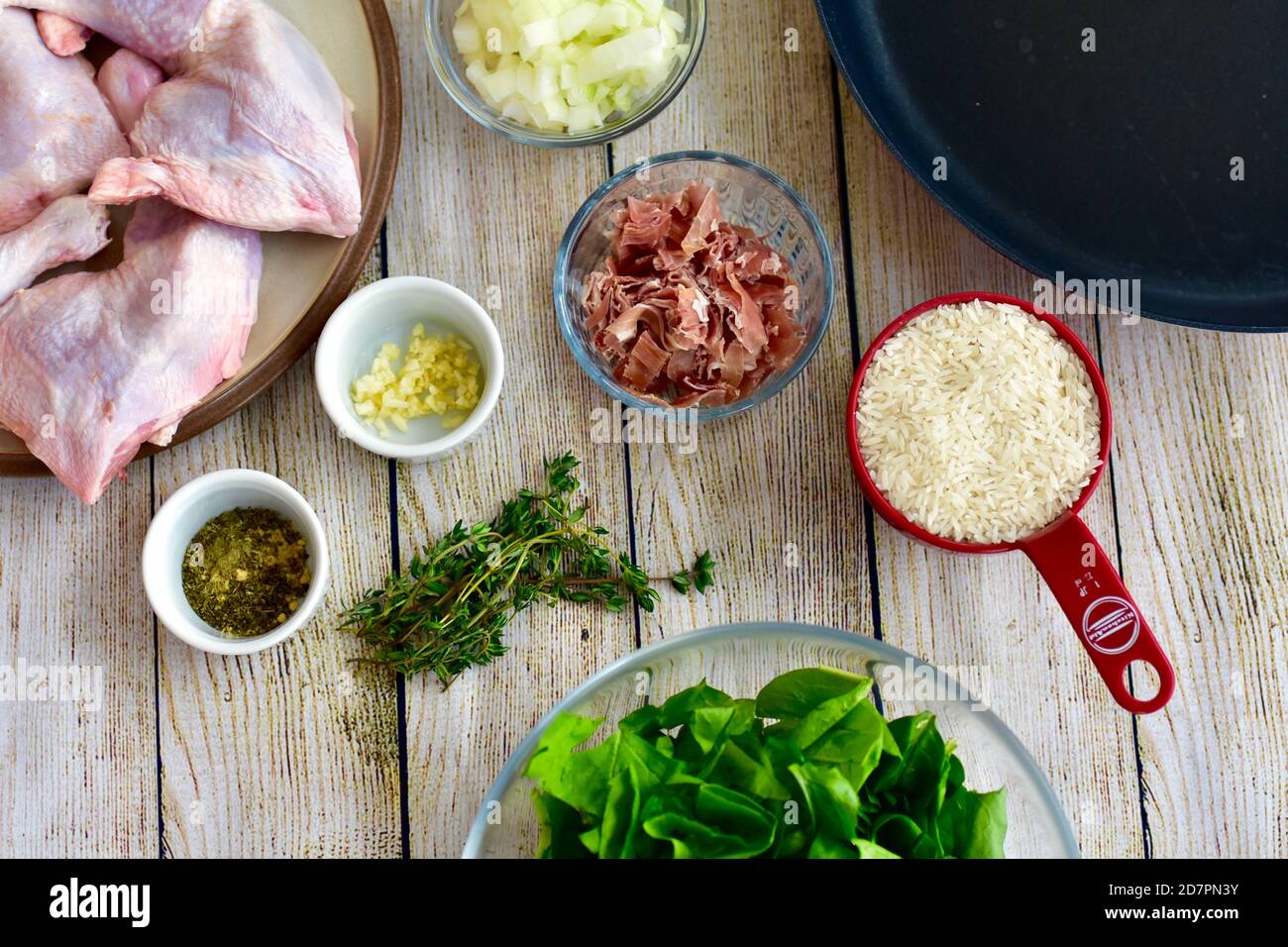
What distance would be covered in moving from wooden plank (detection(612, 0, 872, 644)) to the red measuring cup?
0.12 m

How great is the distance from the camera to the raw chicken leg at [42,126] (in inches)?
49.9

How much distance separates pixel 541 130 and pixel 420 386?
0.37 meters

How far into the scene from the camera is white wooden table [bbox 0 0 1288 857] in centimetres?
137

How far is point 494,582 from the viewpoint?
1.36 meters

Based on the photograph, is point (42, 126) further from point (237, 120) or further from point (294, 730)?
point (294, 730)

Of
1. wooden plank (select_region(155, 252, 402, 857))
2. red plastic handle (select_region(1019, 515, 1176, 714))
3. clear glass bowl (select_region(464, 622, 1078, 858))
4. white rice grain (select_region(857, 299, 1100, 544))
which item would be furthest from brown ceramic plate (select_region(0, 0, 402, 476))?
red plastic handle (select_region(1019, 515, 1176, 714))

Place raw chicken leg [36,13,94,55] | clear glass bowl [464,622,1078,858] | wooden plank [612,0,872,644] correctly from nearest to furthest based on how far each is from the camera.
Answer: clear glass bowl [464,622,1078,858], raw chicken leg [36,13,94,55], wooden plank [612,0,872,644]

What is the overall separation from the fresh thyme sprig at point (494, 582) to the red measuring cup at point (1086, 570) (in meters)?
0.29

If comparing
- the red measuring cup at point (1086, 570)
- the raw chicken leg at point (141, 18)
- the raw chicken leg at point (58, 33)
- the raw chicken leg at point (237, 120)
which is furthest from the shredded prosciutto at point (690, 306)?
the raw chicken leg at point (58, 33)

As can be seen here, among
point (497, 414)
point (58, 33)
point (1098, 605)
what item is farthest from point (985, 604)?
point (58, 33)

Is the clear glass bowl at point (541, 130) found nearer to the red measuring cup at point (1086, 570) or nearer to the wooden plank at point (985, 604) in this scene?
the wooden plank at point (985, 604)

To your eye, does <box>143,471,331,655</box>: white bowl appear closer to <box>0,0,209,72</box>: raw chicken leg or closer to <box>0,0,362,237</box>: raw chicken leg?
<box>0,0,362,237</box>: raw chicken leg

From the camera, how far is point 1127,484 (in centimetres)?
144
